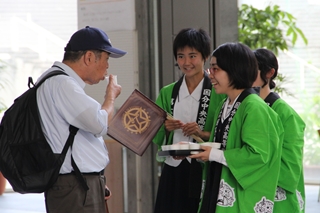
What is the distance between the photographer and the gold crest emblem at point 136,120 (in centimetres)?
340

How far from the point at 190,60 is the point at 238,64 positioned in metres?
0.58

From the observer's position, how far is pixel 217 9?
5.03 m

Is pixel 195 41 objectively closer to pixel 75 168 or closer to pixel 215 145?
pixel 215 145

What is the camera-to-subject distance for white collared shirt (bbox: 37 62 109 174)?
2.77 metres

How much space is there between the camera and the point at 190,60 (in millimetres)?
3521

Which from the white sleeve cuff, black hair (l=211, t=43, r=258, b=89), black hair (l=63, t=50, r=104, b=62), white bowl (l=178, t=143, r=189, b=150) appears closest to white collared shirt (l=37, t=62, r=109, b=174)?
black hair (l=63, t=50, r=104, b=62)

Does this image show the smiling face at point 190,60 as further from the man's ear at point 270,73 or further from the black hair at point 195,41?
the man's ear at point 270,73

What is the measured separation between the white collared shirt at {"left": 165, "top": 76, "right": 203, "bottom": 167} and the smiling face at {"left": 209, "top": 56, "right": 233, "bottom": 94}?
20.0 inches

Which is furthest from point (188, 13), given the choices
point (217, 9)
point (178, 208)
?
point (178, 208)

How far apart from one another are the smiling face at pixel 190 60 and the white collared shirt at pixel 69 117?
2.67 feet

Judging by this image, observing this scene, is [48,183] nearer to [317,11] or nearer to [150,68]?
[150,68]

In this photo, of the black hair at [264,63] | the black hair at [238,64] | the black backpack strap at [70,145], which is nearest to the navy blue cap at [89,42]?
the black backpack strap at [70,145]

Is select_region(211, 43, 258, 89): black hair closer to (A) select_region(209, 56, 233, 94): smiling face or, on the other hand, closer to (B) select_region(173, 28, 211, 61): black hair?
(A) select_region(209, 56, 233, 94): smiling face

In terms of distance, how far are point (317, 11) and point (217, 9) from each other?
3.88 metres
